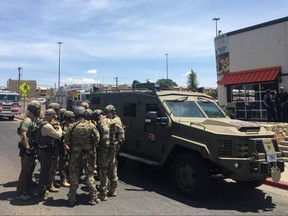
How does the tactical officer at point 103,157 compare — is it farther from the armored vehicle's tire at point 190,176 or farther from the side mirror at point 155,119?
the armored vehicle's tire at point 190,176

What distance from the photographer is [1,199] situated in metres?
6.55

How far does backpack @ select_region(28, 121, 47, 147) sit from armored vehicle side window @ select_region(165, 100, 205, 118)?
2.94 meters

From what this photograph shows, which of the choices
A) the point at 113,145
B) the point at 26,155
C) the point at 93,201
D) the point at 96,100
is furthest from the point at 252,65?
the point at 26,155

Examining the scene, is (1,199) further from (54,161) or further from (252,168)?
(252,168)

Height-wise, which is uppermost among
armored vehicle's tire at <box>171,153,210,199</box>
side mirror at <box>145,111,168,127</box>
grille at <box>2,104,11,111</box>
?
grille at <box>2,104,11,111</box>

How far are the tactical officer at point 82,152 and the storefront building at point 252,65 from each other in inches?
521

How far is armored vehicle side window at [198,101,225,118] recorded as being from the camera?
8324 millimetres

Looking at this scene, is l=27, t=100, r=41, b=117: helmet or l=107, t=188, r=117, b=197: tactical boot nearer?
l=27, t=100, r=41, b=117: helmet

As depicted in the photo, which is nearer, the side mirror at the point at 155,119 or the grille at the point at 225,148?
the grille at the point at 225,148

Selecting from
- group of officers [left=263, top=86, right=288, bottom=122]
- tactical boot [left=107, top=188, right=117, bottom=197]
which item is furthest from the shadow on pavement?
group of officers [left=263, top=86, right=288, bottom=122]

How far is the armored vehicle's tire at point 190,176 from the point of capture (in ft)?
22.1

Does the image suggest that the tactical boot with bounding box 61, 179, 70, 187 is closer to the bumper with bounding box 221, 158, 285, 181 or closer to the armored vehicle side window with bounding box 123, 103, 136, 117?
the armored vehicle side window with bounding box 123, 103, 136, 117

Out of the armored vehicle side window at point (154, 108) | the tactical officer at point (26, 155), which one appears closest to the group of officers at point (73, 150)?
the tactical officer at point (26, 155)

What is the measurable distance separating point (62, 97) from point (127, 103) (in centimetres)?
2586
